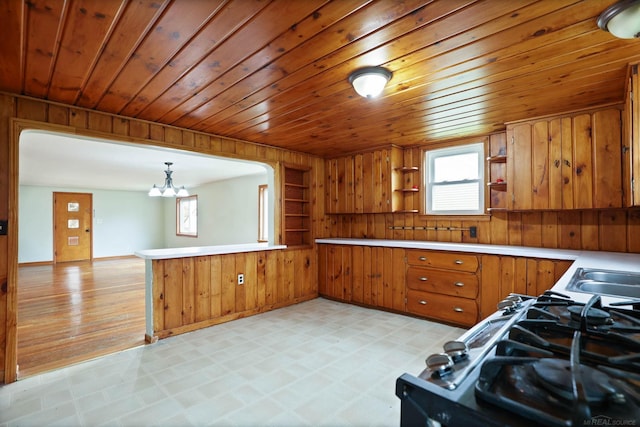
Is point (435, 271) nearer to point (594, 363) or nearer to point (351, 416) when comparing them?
point (351, 416)

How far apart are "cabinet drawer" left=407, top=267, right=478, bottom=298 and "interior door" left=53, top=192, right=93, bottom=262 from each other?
31.1 ft

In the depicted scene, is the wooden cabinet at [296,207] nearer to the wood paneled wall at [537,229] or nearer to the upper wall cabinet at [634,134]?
the wood paneled wall at [537,229]

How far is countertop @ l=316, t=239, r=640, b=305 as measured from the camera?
151 cm

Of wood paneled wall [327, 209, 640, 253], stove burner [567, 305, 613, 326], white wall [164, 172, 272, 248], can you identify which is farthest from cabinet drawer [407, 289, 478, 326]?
white wall [164, 172, 272, 248]

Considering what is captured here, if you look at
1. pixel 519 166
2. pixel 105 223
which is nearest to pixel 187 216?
pixel 105 223

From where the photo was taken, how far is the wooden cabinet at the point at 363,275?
13.0ft

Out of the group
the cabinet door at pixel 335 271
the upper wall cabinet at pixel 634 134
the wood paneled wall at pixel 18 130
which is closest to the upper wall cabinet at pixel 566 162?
the upper wall cabinet at pixel 634 134

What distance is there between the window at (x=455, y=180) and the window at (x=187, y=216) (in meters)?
7.18

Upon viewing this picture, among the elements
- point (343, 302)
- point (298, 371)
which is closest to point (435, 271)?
point (343, 302)

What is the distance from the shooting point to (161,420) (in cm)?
189

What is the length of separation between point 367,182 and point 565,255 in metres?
2.43

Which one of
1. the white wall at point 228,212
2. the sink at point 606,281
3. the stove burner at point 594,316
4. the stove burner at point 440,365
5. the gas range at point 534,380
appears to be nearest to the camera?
the gas range at point 534,380

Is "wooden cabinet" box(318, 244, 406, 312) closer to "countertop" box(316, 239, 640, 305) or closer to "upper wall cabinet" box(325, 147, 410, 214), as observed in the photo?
"countertop" box(316, 239, 640, 305)

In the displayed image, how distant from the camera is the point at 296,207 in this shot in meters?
4.82
